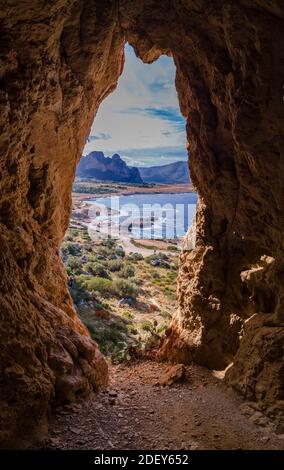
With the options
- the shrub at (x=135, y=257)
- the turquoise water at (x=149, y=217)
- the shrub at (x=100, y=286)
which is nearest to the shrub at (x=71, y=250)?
the shrub at (x=135, y=257)

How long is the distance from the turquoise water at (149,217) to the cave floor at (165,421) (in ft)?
135

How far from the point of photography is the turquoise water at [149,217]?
59141mm

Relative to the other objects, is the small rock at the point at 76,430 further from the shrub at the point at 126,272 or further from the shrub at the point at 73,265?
the shrub at the point at 126,272

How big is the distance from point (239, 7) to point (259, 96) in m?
1.77

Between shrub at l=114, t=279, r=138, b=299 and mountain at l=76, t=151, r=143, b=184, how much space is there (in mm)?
131450

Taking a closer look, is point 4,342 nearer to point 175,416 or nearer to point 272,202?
point 175,416

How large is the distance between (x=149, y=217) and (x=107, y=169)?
96421 mm

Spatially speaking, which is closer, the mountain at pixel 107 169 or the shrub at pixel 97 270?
the shrub at pixel 97 270

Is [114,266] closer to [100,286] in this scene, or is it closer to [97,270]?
[97,270]

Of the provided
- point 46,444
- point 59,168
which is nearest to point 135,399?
point 46,444

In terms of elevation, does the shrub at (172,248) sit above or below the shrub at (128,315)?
above

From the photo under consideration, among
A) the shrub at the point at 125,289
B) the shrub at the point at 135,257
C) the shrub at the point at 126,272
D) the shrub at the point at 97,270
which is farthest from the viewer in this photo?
the shrub at the point at 135,257

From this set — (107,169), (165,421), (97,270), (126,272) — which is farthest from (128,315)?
(107,169)

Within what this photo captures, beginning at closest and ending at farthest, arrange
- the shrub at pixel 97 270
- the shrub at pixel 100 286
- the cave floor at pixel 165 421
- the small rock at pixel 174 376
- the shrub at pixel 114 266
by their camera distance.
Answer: the cave floor at pixel 165 421 → the small rock at pixel 174 376 → the shrub at pixel 100 286 → the shrub at pixel 97 270 → the shrub at pixel 114 266
